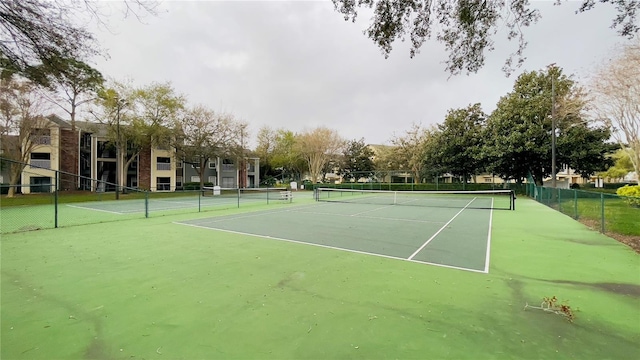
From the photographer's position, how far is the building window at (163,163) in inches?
1506

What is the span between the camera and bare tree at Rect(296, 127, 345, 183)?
Answer: 44.0 metres

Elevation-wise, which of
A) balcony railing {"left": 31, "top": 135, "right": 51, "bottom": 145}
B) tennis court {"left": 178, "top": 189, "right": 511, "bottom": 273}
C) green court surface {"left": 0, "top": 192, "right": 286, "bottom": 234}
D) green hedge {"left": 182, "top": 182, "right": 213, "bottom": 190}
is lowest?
tennis court {"left": 178, "top": 189, "right": 511, "bottom": 273}

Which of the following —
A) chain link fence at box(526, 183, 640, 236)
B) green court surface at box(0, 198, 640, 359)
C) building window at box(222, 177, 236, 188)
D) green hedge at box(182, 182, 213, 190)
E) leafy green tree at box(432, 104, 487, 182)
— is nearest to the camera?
green court surface at box(0, 198, 640, 359)

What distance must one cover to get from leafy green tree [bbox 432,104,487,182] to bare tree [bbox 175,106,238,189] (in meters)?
24.9

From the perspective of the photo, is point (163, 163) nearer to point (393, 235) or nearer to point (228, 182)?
point (228, 182)

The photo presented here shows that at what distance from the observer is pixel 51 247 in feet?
24.3

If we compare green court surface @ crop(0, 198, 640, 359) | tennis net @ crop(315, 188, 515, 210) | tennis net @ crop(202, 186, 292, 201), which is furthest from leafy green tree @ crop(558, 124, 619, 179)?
tennis net @ crop(202, 186, 292, 201)

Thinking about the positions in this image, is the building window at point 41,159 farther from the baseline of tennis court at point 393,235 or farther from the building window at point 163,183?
the baseline of tennis court at point 393,235

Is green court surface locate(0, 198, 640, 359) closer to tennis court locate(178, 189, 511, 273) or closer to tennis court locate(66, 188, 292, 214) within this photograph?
tennis court locate(178, 189, 511, 273)

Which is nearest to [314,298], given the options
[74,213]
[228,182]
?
[74,213]

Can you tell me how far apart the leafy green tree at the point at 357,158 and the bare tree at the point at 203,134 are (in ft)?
83.8

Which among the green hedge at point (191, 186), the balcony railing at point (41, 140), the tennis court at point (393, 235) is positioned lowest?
the tennis court at point (393, 235)

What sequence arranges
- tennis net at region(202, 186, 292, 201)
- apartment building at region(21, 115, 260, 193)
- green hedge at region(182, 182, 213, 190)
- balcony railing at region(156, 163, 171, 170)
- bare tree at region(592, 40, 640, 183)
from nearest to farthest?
bare tree at region(592, 40, 640, 183), tennis net at region(202, 186, 292, 201), apartment building at region(21, 115, 260, 193), green hedge at region(182, 182, 213, 190), balcony railing at region(156, 163, 171, 170)

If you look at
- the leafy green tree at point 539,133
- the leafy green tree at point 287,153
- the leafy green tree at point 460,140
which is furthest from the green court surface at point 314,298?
the leafy green tree at point 287,153
